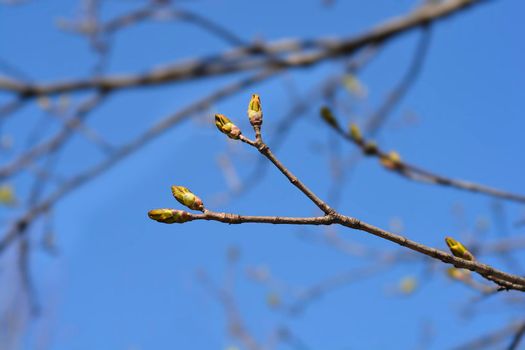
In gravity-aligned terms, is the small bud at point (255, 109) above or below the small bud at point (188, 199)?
above

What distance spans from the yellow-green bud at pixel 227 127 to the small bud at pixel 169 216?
152 millimetres

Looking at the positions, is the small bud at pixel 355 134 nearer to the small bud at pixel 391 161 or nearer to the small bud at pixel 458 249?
the small bud at pixel 391 161

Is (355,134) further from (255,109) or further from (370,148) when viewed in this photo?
(255,109)

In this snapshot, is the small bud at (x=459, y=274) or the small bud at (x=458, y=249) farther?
the small bud at (x=459, y=274)

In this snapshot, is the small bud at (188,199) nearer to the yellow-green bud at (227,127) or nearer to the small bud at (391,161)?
the yellow-green bud at (227,127)

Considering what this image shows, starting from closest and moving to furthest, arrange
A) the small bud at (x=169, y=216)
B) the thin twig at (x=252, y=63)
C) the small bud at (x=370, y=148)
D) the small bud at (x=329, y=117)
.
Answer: the small bud at (x=169, y=216)
the small bud at (x=329, y=117)
the small bud at (x=370, y=148)
the thin twig at (x=252, y=63)

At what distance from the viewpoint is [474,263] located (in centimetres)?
80

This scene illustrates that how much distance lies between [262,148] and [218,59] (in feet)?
8.39

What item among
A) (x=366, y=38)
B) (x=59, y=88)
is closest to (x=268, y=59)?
(x=366, y=38)

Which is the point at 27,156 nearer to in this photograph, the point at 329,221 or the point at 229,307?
the point at 229,307

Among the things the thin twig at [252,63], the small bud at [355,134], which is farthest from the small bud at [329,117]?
the thin twig at [252,63]

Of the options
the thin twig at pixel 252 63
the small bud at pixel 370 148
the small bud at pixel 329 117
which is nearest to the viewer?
the small bud at pixel 329 117

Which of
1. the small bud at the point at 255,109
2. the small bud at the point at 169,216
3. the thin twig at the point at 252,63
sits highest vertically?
the thin twig at the point at 252,63

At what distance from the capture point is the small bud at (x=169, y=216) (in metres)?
0.91
